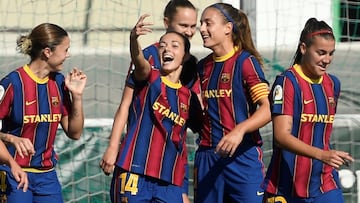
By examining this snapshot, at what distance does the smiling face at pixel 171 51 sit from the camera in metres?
5.94

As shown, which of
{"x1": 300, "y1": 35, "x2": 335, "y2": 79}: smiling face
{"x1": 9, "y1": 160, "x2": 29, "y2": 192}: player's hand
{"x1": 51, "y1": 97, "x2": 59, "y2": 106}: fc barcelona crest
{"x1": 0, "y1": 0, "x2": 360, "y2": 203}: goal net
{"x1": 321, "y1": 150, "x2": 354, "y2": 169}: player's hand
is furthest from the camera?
{"x1": 0, "y1": 0, "x2": 360, "y2": 203}: goal net

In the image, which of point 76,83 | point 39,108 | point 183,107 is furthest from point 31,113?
point 183,107

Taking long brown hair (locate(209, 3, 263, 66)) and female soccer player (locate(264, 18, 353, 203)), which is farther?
long brown hair (locate(209, 3, 263, 66))

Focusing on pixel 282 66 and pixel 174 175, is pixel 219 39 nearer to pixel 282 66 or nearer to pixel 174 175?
pixel 174 175

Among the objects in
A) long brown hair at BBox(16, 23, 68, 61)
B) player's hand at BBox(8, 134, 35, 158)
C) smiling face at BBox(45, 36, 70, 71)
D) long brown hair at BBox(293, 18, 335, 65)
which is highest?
long brown hair at BBox(293, 18, 335, 65)

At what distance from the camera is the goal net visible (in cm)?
805

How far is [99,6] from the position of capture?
29.1 ft

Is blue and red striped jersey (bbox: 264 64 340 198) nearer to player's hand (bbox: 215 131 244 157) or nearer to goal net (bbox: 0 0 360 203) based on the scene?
player's hand (bbox: 215 131 244 157)

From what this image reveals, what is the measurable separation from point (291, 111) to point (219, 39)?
86 centimetres

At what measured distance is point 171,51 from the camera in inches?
234

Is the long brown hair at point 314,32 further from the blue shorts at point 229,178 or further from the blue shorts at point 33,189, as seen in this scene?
the blue shorts at point 33,189

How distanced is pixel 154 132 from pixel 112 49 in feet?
9.04

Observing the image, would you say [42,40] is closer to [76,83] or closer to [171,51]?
[76,83]


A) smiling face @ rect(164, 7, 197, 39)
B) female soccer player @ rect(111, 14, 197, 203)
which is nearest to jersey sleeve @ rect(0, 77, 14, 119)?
female soccer player @ rect(111, 14, 197, 203)
